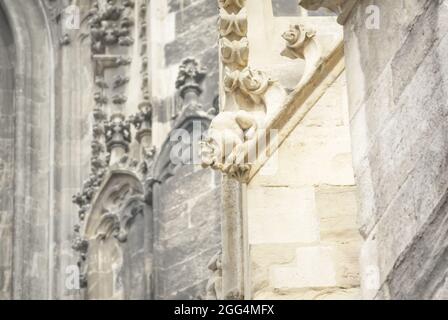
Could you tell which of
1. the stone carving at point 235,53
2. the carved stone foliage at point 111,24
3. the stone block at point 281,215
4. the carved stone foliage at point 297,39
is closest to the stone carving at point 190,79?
the carved stone foliage at point 111,24

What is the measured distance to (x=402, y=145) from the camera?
6586 mm

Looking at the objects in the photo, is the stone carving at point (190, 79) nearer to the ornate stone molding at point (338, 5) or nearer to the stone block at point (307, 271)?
the stone block at point (307, 271)

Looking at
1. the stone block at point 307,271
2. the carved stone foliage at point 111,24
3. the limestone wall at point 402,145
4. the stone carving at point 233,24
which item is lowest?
the limestone wall at point 402,145

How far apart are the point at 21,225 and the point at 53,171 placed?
0.52 m

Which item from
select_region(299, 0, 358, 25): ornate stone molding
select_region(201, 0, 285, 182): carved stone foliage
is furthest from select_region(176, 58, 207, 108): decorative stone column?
select_region(299, 0, 358, 25): ornate stone molding

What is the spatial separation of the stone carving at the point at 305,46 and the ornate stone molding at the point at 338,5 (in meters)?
2.80

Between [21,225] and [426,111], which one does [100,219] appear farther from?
[426,111]

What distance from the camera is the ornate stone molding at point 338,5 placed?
7277 mm

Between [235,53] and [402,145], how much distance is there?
13.0ft

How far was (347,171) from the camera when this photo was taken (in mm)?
9961

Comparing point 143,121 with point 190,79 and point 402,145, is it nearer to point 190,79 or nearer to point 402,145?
point 190,79

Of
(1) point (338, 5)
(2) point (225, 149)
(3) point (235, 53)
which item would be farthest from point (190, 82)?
(1) point (338, 5)

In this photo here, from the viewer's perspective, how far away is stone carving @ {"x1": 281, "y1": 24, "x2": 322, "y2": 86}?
10.3 metres

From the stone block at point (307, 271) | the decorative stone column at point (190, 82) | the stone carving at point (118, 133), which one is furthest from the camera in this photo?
the stone carving at point (118, 133)
